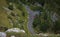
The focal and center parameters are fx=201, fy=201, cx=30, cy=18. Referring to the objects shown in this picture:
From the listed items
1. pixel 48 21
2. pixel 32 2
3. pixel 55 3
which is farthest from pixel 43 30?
pixel 32 2

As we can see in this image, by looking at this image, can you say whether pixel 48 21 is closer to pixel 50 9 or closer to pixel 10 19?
pixel 50 9

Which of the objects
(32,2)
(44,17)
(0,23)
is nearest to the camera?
(0,23)

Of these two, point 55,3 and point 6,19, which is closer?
point 6,19

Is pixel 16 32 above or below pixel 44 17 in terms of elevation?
above

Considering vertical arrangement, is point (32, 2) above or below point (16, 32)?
below

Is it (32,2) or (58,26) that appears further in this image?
(32,2)

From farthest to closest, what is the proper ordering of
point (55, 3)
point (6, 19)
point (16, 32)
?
point (55, 3) < point (6, 19) < point (16, 32)

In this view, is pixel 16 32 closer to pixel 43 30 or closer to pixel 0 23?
pixel 0 23

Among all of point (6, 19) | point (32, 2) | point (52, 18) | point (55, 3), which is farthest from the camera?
point (32, 2)

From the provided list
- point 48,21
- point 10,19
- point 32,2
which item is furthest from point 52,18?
point 32,2
